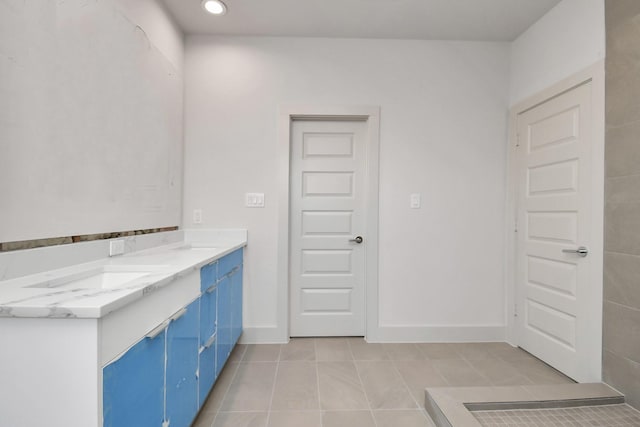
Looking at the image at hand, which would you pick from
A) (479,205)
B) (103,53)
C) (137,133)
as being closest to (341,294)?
(479,205)

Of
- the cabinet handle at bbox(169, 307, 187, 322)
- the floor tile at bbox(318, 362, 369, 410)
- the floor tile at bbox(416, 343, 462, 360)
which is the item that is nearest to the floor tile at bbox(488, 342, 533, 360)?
the floor tile at bbox(416, 343, 462, 360)

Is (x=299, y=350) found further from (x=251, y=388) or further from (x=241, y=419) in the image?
(x=241, y=419)

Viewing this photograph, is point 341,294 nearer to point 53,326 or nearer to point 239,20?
point 53,326

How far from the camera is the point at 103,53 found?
1.67 meters

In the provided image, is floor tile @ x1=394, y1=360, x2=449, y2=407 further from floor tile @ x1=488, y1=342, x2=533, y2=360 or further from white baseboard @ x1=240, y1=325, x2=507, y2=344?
floor tile @ x1=488, y1=342, x2=533, y2=360

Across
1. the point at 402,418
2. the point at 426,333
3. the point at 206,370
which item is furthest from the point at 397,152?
the point at 206,370

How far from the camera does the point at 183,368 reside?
4.57ft

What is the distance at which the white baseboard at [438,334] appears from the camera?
2.79m

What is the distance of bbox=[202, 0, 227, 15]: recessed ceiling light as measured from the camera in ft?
7.55

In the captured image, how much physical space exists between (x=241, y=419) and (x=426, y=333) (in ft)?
5.79

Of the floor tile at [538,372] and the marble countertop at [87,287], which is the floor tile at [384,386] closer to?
the floor tile at [538,372]

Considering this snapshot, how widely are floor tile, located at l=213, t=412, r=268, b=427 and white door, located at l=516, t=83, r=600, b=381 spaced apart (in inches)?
83.5

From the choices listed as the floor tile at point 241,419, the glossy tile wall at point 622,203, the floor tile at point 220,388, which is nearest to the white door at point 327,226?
the floor tile at point 220,388

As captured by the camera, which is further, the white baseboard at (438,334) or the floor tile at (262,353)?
the white baseboard at (438,334)
